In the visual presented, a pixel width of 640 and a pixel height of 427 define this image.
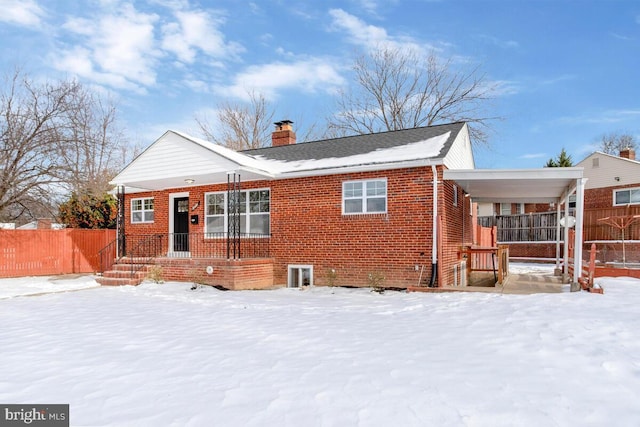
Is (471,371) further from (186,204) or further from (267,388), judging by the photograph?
(186,204)

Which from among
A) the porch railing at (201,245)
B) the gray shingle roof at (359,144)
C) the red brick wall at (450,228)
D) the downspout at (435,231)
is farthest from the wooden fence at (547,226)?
the porch railing at (201,245)

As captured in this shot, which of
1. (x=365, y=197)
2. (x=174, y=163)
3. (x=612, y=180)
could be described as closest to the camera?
(x=365, y=197)

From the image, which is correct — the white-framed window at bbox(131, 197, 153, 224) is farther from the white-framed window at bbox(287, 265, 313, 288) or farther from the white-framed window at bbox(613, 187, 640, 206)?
the white-framed window at bbox(613, 187, 640, 206)

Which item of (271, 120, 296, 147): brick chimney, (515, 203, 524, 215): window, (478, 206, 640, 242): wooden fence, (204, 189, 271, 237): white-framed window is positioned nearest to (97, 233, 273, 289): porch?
(204, 189, 271, 237): white-framed window

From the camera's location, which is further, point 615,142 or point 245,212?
point 615,142

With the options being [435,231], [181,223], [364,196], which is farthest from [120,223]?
[435,231]

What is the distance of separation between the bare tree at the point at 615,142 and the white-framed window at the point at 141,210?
47.8m

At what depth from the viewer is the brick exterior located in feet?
34.5

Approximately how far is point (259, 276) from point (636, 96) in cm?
2954

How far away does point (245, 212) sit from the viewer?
13.3 meters

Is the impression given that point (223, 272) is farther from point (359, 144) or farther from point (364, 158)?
point (359, 144)

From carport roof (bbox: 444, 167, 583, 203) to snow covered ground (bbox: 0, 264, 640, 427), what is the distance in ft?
9.89

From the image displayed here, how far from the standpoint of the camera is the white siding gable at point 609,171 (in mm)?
23438

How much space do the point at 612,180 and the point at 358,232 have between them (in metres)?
20.9
